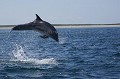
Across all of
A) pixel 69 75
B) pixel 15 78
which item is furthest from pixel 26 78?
pixel 69 75

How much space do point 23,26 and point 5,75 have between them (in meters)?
3.14

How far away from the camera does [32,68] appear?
24844 mm

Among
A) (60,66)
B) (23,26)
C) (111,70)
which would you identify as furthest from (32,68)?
(111,70)

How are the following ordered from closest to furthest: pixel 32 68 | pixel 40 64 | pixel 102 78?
pixel 102 78 → pixel 32 68 → pixel 40 64

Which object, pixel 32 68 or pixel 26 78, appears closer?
pixel 26 78

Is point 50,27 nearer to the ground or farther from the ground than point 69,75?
farther from the ground

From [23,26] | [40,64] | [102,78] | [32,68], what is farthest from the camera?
[40,64]

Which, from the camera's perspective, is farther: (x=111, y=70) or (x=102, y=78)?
(x=111, y=70)

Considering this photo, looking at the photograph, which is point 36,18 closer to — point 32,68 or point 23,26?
point 23,26

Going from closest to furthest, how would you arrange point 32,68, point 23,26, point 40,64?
point 23,26 → point 32,68 → point 40,64

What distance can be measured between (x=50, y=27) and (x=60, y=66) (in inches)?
149

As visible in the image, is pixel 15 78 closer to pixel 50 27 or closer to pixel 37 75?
pixel 37 75

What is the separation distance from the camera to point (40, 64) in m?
27.1

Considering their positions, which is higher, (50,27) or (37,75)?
(50,27)
